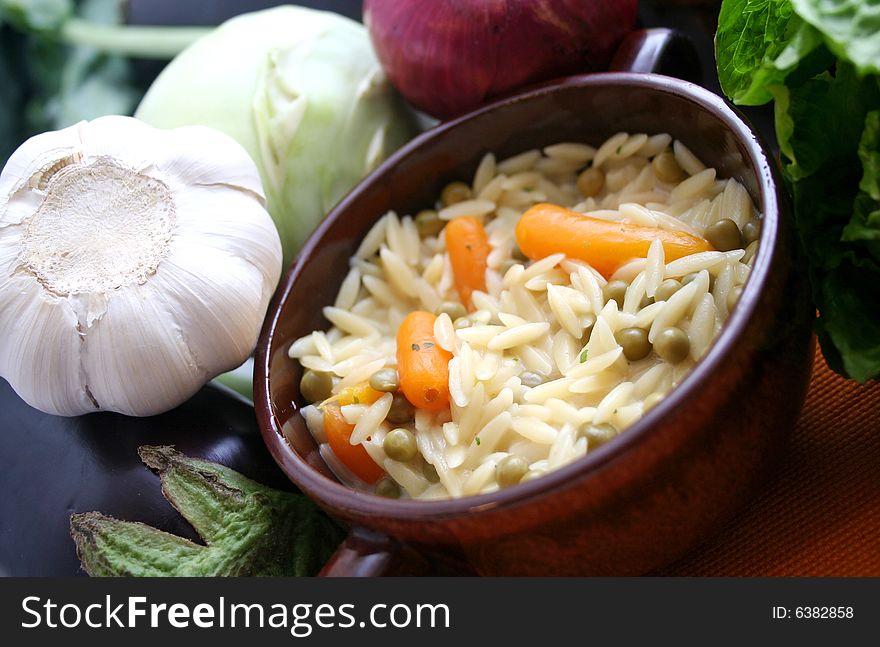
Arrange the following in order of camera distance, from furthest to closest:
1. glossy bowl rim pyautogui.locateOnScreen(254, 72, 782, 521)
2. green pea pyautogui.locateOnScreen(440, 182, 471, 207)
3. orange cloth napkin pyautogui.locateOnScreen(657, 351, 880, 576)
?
green pea pyautogui.locateOnScreen(440, 182, 471, 207) < orange cloth napkin pyautogui.locateOnScreen(657, 351, 880, 576) < glossy bowl rim pyautogui.locateOnScreen(254, 72, 782, 521)

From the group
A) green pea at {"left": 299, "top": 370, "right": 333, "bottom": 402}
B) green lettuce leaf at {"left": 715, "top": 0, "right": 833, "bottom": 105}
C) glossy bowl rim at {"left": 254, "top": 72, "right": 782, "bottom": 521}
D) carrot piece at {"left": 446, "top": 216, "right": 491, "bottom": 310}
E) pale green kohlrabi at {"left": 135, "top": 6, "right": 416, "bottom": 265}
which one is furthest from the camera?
pale green kohlrabi at {"left": 135, "top": 6, "right": 416, "bottom": 265}

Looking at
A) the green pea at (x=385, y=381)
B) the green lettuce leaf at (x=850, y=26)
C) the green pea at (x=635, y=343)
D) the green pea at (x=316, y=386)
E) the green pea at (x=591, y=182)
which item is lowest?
the green pea at (x=316, y=386)

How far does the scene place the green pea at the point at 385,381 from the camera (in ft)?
5.26

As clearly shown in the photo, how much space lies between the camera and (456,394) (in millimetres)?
1532

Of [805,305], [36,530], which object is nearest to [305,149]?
[36,530]

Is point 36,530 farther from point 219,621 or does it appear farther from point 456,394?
point 456,394

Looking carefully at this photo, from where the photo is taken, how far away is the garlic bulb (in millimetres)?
A: 1618

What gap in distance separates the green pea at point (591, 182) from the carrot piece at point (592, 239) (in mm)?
87

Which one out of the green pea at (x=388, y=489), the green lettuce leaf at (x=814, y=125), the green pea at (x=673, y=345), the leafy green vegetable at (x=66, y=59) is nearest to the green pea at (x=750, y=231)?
the green lettuce leaf at (x=814, y=125)

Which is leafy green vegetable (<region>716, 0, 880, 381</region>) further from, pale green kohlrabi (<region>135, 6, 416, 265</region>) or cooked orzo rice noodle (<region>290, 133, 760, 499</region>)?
pale green kohlrabi (<region>135, 6, 416, 265</region>)

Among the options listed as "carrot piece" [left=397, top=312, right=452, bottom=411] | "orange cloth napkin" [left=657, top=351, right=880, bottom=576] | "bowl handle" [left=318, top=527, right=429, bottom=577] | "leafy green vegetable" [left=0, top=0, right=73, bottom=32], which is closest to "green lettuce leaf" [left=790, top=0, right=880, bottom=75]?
"orange cloth napkin" [left=657, top=351, right=880, bottom=576]

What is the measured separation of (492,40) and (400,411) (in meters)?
0.79

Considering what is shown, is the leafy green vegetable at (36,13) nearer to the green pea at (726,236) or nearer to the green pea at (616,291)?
the green pea at (616,291)

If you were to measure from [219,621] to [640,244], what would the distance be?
0.92 m
